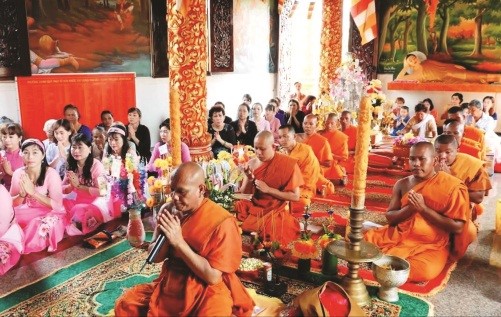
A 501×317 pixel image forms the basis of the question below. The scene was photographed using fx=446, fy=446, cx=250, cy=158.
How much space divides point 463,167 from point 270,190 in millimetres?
2500

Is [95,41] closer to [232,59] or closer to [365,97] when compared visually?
[232,59]

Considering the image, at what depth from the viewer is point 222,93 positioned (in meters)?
12.3

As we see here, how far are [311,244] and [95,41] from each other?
6.48 m

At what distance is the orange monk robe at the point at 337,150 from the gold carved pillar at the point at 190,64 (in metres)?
2.67

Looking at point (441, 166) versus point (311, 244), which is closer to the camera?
point (311, 244)

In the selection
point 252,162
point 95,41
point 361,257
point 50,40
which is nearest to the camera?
point 361,257

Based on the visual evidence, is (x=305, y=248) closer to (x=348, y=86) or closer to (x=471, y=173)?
(x=471, y=173)

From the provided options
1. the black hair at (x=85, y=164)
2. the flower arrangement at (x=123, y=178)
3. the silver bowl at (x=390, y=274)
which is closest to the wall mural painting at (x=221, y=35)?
the flower arrangement at (x=123, y=178)

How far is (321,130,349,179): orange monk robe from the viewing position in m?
8.57

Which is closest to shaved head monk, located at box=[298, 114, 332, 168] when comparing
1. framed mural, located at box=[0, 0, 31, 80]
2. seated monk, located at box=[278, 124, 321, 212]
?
seated monk, located at box=[278, 124, 321, 212]

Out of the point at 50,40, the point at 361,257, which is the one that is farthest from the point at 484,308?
the point at 50,40

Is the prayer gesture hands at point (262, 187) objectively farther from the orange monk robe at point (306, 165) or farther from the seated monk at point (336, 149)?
the seated monk at point (336, 149)

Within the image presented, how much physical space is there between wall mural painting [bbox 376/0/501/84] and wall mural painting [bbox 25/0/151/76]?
376 inches

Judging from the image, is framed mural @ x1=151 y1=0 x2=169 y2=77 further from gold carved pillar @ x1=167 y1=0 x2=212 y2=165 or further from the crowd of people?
gold carved pillar @ x1=167 y1=0 x2=212 y2=165
